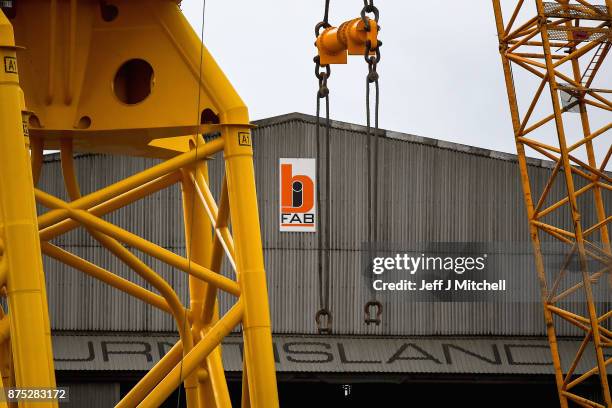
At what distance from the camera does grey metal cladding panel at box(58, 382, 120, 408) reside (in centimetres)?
3878

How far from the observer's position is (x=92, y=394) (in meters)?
38.9

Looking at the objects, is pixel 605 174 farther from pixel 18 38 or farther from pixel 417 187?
pixel 18 38

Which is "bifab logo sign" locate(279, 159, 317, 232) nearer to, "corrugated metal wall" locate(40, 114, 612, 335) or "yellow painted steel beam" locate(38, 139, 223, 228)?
"corrugated metal wall" locate(40, 114, 612, 335)

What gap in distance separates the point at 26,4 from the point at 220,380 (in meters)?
5.53

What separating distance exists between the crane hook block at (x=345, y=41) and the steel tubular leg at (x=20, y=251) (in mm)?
6854

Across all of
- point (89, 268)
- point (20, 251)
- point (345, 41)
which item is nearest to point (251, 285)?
point (20, 251)

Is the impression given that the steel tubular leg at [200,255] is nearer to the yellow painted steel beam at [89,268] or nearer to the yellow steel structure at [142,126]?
the yellow steel structure at [142,126]

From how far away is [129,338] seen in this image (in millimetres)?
39406

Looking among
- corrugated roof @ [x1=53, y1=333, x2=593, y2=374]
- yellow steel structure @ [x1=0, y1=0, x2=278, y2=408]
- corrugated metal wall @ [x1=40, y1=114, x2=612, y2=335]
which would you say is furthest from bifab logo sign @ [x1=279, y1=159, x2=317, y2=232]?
yellow steel structure @ [x1=0, y1=0, x2=278, y2=408]

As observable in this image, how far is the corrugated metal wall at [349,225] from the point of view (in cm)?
3928

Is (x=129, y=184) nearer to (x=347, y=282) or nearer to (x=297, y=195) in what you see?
(x=297, y=195)

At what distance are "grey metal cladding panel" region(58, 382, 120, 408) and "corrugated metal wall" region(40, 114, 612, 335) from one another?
5.67ft

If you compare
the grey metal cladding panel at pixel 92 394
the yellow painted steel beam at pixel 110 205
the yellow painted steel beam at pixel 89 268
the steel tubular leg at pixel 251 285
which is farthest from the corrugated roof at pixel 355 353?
the steel tubular leg at pixel 251 285

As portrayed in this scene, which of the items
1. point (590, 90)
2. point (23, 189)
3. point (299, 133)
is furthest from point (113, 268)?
point (23, 189)
